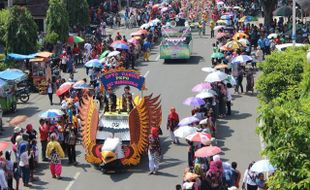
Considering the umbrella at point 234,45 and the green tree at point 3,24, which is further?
the green tree at point 3,24

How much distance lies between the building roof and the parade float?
3159cm

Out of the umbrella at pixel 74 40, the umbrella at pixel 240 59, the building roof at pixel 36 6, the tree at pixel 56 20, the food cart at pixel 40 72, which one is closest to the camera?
the umbrella at pixel 240 59

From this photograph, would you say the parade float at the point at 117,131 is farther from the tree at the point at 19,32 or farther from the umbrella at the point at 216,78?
the tree at the point at 19,32

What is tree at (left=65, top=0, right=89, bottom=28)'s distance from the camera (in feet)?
167

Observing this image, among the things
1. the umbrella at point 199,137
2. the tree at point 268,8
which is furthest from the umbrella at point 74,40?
the umbrella at point 199,137

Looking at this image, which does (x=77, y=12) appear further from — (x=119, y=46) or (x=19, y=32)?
Answer: (x=19, y=32)

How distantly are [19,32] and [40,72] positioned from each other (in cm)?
384

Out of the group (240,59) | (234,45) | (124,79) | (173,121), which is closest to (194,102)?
(173,121)

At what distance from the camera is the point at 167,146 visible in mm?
24859

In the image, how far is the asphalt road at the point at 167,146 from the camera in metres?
21.0

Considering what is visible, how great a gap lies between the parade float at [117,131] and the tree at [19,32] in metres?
15.5

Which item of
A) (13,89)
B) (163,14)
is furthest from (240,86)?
(163,14)

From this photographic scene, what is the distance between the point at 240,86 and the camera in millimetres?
33375

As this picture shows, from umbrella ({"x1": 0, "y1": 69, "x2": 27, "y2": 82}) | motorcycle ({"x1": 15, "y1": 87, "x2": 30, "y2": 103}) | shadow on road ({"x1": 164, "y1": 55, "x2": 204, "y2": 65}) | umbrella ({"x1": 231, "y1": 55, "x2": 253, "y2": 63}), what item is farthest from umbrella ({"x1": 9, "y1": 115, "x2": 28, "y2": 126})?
shadow on road ({"x1": 164, "y1": 55, "x2": 204, "y2": 65})
